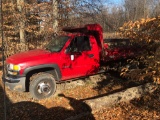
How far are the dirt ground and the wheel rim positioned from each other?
26 cm

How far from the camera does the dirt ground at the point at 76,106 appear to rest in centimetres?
538

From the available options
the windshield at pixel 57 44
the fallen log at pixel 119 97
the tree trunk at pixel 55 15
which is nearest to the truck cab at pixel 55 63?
the windshield at pixel 57 44

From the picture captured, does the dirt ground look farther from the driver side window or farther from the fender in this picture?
the driver side window

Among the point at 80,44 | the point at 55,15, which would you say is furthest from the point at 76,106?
the point at 55,15

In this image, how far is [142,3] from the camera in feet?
150

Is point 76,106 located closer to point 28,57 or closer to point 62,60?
point 62,60

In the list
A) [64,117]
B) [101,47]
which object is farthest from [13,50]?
[64,117]

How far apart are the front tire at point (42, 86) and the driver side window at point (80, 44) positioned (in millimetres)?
1337

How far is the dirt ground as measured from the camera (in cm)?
538

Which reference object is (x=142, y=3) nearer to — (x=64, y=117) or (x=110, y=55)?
(x=110, y=55)

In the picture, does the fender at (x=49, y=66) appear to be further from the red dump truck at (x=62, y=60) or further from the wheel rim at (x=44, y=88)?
the wheel rim at (x=44, y=88)

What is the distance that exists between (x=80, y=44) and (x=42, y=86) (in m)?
2.07

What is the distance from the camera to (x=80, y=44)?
7.76 metres

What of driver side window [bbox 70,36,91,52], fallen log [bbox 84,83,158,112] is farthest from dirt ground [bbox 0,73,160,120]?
driver side window [bbox 70,36,91,52]
